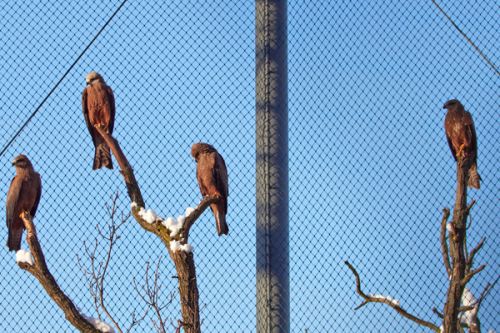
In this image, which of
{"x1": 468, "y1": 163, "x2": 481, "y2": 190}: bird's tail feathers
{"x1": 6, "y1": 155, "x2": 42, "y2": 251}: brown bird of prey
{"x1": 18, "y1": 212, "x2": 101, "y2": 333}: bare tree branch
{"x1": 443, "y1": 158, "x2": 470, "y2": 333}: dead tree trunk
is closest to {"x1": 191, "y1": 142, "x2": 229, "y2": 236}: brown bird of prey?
{"x1": 6, "y1": 155, "x2": 42, "y2": 251}: brown bird of prey

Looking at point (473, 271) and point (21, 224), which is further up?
point (21, 224)

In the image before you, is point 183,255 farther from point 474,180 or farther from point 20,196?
point 474,180

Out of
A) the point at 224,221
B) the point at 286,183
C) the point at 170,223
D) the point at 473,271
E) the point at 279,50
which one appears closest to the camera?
the point at 473,271

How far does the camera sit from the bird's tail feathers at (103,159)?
3.46 metres

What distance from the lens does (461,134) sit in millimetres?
3686

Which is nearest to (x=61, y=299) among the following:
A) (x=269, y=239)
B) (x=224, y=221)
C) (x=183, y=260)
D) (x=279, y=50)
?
(x=183, y=260)

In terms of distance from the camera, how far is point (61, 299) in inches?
104

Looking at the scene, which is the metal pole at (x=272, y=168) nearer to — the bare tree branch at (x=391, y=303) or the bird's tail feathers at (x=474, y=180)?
the bare tree branch at (x=391, y=303)

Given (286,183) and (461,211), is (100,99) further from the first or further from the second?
(461,211)

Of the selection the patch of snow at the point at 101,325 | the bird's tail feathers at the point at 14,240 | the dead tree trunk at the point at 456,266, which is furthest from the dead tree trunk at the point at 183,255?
the dead tree trunk at the point at 456,266

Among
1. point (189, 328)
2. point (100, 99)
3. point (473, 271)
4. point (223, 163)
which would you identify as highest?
point (100, 99)

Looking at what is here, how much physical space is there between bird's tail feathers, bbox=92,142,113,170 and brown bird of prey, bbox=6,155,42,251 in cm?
35

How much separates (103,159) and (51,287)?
2.98 ft

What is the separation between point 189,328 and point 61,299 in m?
0.43
